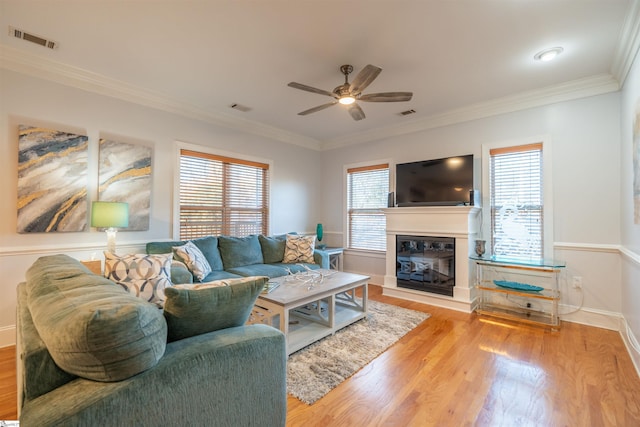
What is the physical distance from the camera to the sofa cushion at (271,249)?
14.0 feet

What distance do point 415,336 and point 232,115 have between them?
3801 mm

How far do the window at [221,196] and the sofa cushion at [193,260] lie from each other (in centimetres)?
66

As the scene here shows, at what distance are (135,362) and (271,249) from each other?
344cm

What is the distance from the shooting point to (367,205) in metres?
5.21

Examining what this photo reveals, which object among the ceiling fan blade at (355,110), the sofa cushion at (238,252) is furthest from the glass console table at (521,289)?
the sofa cushion at (238,252)

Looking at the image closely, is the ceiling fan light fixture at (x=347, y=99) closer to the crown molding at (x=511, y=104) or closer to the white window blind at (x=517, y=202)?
the crown molding at (x=511, y=104)

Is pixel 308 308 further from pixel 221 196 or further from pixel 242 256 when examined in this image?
pixel 221 196

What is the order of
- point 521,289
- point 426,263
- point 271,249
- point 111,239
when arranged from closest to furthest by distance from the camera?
point 111,239
point 521,289
point 426,263
point 271,249

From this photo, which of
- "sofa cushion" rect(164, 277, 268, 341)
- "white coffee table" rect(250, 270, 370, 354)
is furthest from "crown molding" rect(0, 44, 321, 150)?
"sofa cushion" rect(164, 277, 268, 341)

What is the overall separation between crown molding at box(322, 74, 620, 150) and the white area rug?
9.06ft

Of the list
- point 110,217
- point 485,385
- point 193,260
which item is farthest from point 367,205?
point 110,217

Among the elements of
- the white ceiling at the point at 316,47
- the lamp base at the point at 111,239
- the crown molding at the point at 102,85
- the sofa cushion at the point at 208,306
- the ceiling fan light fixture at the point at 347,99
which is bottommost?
the sofa cushion at the point at 208,306

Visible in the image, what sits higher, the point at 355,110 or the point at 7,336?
the point at 355,110

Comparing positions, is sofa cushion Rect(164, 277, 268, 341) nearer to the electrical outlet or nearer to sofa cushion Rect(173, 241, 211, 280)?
sofa cushion Rect(173, 241, 211, 280)
